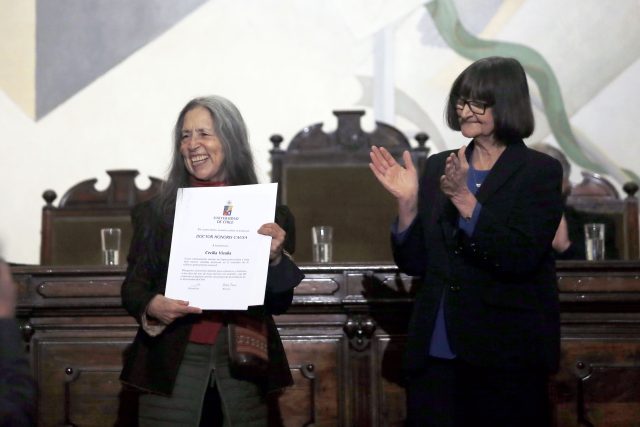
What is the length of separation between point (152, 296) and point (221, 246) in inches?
7.7

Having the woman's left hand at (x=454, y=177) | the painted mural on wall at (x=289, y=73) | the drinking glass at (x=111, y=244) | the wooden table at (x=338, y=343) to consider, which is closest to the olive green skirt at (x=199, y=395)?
the woman's left hand at (x=454, y=177)

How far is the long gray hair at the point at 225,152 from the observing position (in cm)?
239

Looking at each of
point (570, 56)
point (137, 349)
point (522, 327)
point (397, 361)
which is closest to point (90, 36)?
point (570, 56)

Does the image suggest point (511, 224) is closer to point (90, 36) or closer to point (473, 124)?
point (473, 124)

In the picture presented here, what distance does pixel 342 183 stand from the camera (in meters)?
4.70

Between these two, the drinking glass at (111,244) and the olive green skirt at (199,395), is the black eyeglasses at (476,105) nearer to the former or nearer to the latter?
the olive green skirt at (199,395)

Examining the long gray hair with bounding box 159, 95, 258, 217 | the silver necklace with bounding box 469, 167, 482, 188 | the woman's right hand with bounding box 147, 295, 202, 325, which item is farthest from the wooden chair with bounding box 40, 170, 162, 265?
the silver necklace with bounding box 469, 167, 482, 188

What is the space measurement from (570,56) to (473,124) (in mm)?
3059

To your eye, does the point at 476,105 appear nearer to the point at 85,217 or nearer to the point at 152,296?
the point at 152,296

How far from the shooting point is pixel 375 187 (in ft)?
15.4

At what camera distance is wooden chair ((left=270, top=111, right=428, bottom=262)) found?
4637mm

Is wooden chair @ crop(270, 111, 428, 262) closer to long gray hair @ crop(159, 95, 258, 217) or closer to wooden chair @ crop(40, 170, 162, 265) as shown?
wooden chair @ crop(40, 170, 162, 265)

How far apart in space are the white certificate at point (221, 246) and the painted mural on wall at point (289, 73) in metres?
2.75

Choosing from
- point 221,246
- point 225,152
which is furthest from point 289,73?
point 221,246
